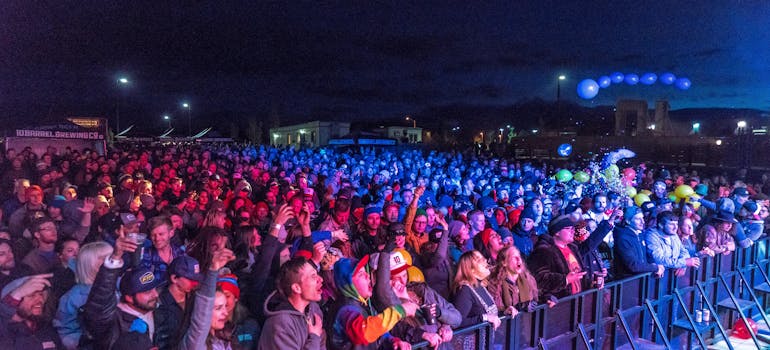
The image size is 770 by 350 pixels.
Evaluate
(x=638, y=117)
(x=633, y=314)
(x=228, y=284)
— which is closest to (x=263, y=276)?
(x=228, y=284)

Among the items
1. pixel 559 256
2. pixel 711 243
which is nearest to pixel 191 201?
pixel 559 256

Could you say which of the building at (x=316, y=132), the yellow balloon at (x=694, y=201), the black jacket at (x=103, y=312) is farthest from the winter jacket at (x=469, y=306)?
the building at (x=316, y=132)

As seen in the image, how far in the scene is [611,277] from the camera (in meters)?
5.71

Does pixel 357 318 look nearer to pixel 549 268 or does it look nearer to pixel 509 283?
pixel 509 283

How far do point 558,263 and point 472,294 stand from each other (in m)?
1.44

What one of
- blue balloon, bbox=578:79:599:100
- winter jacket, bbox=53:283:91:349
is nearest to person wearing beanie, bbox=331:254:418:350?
winter jacket, bbox=53:283:91:349

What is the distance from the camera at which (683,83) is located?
1254cm

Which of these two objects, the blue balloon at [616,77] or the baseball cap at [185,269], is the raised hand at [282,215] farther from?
the blue balloon at [616,77]

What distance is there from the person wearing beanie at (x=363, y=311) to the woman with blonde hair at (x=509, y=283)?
133 centimetres

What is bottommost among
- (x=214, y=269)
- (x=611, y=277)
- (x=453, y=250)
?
(x=611, y=277)

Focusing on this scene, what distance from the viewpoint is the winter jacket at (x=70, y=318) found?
3.08 m

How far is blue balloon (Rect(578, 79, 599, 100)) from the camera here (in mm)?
11300

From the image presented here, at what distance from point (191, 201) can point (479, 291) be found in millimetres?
5115

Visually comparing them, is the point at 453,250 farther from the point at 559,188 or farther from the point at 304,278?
the point at 559,188
